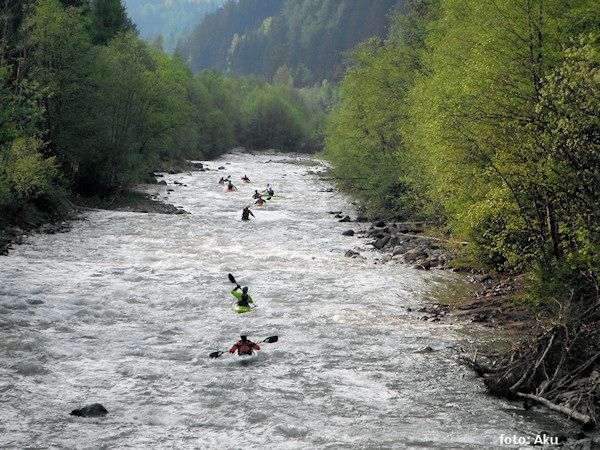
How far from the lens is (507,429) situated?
10.8 m

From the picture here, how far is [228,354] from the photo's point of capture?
14375 mm

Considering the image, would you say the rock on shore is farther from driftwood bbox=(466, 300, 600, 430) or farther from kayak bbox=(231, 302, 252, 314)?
driftwood bbox=(466, 300, 600, 430)

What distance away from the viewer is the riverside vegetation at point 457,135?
12531mm

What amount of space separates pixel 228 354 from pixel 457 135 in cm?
956

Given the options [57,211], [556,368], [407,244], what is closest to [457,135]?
[556,368]

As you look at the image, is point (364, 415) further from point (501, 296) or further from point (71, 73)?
point (71, 73)

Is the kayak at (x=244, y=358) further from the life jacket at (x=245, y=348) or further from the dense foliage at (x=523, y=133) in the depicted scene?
the dense foliage at (x=523, y=133)

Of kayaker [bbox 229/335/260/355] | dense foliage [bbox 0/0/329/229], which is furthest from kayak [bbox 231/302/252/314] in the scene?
dense foliage [bbox 0/0/329/229]

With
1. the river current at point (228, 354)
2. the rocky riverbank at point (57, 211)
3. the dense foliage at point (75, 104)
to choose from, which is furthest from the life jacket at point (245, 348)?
the rocky riverbank at point (57, 211)

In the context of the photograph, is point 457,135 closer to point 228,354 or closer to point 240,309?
point 240,309

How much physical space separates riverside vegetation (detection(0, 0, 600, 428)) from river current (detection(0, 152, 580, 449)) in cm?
177

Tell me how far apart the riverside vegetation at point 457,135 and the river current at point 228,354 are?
1770 millimetres

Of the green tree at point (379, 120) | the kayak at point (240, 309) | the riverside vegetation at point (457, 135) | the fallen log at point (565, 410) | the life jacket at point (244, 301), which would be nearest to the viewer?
the fallen log at point (565, 410)

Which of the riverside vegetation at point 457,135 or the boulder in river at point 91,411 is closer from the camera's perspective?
the boulder in river at point 91,411
